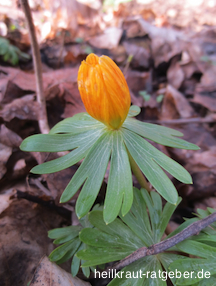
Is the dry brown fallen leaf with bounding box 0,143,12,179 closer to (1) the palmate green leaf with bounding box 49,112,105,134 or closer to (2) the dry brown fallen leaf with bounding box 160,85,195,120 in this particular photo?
(1) the palmate green leaf with bounding box 49,112,105,134

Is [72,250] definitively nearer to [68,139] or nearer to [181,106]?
[68,139]

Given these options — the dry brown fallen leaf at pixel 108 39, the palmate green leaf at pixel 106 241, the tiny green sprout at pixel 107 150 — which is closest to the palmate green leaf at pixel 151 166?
the tiny green sprout at pixel 107 150

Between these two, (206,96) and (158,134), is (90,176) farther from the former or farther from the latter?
(206,96)

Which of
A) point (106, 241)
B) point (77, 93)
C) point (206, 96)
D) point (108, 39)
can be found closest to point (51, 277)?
point (106, 241)

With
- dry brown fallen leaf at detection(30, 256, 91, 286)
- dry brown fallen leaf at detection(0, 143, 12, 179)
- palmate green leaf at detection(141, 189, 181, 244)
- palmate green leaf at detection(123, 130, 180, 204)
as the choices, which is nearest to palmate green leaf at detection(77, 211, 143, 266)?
palmate green leaf at detection(141, 189, 181, 244)

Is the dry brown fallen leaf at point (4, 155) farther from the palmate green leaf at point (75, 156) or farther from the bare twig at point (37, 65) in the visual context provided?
the palmate green leaf at point (75, 156)

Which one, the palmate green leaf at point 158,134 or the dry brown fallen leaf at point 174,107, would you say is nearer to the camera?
the palmate green leaf at point 158,134

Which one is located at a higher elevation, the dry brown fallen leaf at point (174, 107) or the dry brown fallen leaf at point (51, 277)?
the dry brown fallen leaf at point (174, 107)
